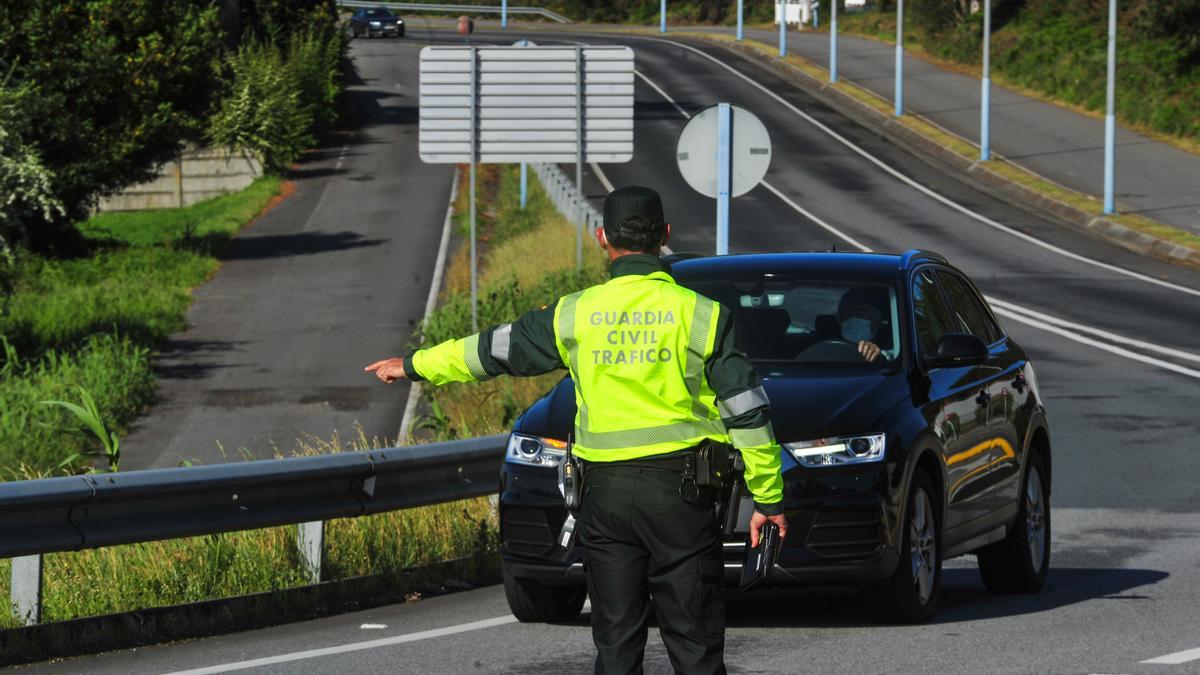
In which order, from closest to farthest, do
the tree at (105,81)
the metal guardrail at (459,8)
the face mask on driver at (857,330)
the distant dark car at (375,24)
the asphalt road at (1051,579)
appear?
the asphalt road at (1051,579), the face mask on driver at (857,330), the tree at (105,81), the distant dark car at (375,24), the metal guardrail at (459,8)

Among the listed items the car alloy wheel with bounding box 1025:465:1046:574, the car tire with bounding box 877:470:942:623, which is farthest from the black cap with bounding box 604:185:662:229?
the car alloy wheel with bounding box 1025:465:1046:574

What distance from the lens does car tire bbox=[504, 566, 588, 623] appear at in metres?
8.55

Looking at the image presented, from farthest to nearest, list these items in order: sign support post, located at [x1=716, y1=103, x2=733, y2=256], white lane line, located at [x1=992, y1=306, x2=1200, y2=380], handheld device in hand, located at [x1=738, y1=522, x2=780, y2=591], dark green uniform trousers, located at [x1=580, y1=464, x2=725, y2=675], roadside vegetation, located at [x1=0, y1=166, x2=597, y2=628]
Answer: white lane line, located at [x1=992, y1=306, x2=1200, y2=380] < sign support post, located at [x1=716, y1=103, x2=733, y2=256] < roadside vegetation, located at [x1=0, y1=166, x2=597, y2=628] < handheld device in hand, located at [x1=738, y1=522, x2=780, y2=591] < dark green uniform trousers, located at [x1=580, y1=464, x2=725, y2=675]

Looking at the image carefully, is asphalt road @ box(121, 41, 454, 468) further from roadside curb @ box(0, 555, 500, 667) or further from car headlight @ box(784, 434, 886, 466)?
car headlight @ box(784, 434, 886, 466)

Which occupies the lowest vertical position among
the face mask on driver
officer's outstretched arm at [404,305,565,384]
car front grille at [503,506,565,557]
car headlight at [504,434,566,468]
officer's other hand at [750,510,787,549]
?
car front grille at [503,506,565,557]

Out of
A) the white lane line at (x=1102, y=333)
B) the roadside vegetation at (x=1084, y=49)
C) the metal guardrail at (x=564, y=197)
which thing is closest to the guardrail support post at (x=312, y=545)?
the white lane line at (x=1102, y=333)

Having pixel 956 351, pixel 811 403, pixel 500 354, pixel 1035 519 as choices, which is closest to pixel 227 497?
pixel 811 403

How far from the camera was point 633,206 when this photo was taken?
546 cm

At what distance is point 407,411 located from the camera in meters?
24.0

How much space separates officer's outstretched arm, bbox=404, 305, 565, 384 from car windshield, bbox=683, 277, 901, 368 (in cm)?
339

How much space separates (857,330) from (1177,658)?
7.45 feet

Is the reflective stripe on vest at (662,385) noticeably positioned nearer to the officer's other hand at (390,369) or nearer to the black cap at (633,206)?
the black cap at (633,206)

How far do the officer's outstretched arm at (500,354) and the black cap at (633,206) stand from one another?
342 mm

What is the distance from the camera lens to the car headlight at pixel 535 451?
321 inches
